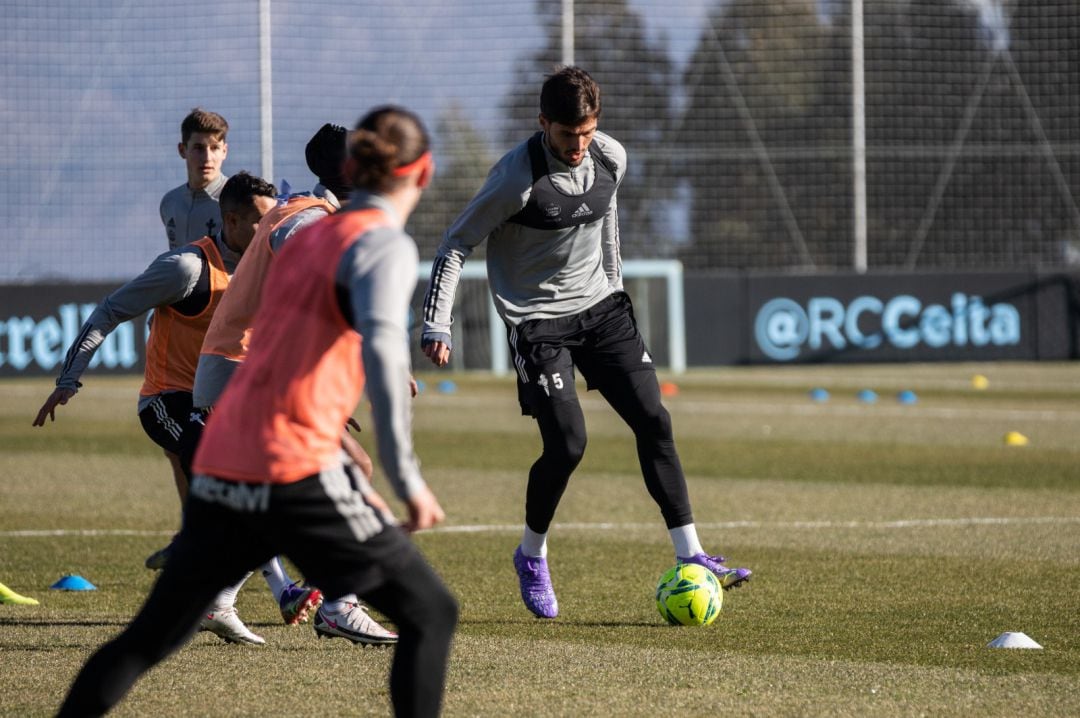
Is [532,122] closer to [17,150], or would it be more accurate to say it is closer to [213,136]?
[17,150]

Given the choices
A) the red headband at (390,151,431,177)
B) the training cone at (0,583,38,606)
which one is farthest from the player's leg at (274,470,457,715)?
the training cone at (0,583,38,606)

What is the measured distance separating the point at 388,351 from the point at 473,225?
325cm

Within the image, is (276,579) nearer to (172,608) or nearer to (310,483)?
(172,608)

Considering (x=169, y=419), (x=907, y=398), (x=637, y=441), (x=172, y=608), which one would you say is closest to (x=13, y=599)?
(x=169, y=419)

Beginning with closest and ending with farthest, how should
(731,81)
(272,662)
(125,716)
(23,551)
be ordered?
(125,716) < (272,662) < (23,551) < (731,81)

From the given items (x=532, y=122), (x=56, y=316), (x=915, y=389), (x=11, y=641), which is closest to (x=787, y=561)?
(x=11, y=641)

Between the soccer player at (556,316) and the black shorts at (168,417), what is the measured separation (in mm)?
1083

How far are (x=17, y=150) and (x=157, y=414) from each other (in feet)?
85.8

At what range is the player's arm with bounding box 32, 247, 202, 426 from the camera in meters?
6.61

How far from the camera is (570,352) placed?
7309mm

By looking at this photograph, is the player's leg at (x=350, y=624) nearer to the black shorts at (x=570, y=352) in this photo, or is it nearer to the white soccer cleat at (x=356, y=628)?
the white soccer cleat at (x=356, y=628)

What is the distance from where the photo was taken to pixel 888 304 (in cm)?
2816

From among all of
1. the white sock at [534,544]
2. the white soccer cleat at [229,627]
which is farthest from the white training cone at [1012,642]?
the white soccer cleat at [229,627]

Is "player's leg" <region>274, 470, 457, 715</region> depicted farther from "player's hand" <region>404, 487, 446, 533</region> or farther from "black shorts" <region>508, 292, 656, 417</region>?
"black shorts" <region>508, 292, 656, 417</region>
